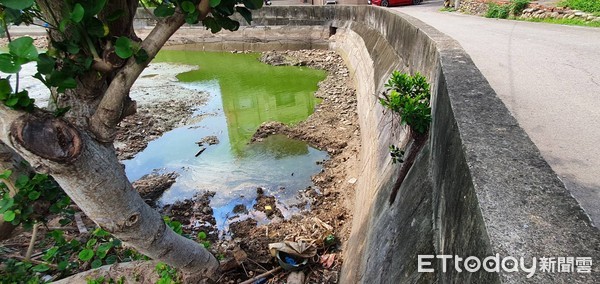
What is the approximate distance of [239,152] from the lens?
25.9ft

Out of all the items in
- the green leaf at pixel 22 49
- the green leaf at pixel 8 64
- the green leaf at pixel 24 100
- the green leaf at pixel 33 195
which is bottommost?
the green leaf at pixel 33 195

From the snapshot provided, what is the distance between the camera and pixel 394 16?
26.0 feet

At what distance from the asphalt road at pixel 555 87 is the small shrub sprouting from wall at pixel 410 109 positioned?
3.31 feet

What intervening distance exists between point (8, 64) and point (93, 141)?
64 centimetres

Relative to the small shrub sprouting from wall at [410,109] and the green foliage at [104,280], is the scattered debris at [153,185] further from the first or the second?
the small shrub sprouting from wall at [410,109]

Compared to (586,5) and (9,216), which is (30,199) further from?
(586,5)

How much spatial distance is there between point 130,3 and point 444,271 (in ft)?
6.95

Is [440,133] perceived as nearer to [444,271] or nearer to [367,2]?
[444,271]

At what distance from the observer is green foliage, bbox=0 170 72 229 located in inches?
107

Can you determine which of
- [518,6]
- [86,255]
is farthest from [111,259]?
[518,6]

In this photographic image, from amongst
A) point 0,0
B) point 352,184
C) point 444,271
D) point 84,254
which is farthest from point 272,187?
point 0,0

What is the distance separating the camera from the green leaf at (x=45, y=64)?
1667mm

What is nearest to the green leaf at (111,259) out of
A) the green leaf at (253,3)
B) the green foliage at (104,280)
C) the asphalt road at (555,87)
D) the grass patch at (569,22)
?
the green foliage at (104,280)

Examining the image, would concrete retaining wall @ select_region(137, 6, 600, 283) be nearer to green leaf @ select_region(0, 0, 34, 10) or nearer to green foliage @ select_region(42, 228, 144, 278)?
green leaf @ select_region(0, 0, 34, 10)
